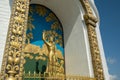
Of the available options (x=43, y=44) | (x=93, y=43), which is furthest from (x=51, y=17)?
(x=93, y=43)

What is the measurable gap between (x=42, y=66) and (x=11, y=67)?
1822 millimetres

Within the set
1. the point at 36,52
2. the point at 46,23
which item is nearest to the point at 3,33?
the point at 36,52

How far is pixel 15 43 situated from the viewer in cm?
307

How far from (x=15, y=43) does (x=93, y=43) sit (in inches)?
89.8

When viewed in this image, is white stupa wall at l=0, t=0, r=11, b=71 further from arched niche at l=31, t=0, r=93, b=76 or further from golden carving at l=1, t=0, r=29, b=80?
arched niche at l=31, t=0, r=93, b=76

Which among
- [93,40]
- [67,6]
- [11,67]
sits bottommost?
[11,67]

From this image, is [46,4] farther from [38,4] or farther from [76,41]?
[76,41]

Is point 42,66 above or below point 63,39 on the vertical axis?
below

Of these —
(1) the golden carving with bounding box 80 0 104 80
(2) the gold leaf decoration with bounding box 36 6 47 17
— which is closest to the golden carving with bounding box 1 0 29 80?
(2) the gold leaf decoration with bounding box 36 6 47 17

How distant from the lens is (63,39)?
5.48m

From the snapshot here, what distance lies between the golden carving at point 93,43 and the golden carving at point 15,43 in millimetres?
1959

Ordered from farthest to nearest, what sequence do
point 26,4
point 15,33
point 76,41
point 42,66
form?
1. point 76,41
2. point 42,66
3. point 26,4
4. point 15,33

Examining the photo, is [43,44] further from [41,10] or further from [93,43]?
[93,43]

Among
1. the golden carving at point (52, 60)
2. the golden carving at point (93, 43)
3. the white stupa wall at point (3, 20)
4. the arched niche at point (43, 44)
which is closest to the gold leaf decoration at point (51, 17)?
the arched niche at point (43, 44)
